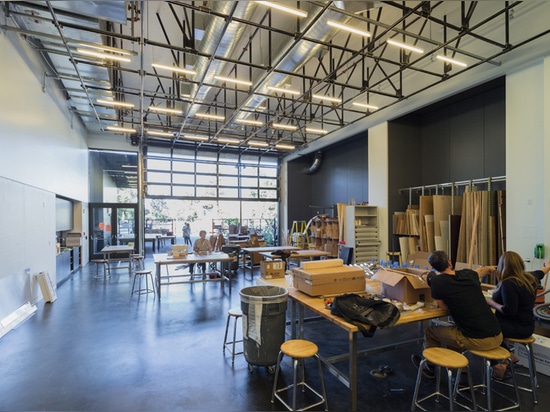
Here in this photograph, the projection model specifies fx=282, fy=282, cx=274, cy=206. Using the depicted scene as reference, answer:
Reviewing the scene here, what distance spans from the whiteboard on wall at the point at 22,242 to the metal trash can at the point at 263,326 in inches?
146

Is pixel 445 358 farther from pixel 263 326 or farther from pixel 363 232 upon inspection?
pixel 363 232

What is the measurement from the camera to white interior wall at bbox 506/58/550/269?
4.38m

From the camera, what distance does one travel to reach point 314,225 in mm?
10109

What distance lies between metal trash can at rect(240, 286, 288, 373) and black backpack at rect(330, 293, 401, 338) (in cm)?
60

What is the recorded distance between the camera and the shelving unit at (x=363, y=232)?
780 cm

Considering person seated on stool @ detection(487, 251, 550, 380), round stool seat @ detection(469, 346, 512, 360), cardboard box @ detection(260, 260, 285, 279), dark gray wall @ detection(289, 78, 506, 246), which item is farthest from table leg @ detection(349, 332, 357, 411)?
dark gray wall @ detection(289, 78, 506, 246)

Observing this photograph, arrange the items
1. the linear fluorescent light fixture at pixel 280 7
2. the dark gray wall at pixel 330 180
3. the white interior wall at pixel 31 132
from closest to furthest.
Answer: the linear fluorescent light fixture at pixel 280 7 < the white interior wall at pixel 31 132 < the dark gray wall at pixel 330 180

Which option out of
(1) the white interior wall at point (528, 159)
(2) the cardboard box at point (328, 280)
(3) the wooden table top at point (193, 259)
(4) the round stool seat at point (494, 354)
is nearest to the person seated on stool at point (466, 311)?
(4) the round stool seat at point (494, 354)

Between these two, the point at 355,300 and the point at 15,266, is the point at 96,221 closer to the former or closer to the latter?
the point at 15,266

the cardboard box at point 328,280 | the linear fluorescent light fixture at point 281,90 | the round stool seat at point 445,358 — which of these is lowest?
the round stool seat at point 445,358

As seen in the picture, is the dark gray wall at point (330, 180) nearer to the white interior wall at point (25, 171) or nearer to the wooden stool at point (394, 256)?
the wooden stool at point (394, 256)

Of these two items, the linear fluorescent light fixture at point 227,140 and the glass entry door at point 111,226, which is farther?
the glass entry door at point 111,226

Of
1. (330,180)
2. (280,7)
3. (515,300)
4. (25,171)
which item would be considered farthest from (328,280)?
(330,180)

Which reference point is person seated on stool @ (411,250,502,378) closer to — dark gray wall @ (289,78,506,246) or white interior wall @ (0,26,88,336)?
dark gray wall @ (289,78,506,246)
